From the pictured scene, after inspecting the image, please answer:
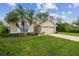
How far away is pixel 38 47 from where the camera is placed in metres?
4.51

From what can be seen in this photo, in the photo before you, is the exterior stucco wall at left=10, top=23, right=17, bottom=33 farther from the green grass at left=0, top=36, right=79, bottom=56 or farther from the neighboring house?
the green grass at left=0, top=36, right=79, bottom=56

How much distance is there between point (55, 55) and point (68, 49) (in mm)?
181

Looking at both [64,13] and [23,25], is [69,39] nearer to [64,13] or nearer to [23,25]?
[64,13]

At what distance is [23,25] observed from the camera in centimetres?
456

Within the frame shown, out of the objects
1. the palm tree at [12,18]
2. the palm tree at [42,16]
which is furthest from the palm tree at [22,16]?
the palm tree at [42,16]

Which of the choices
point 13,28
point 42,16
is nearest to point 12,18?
point 13,28

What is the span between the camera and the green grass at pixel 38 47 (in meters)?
4.46

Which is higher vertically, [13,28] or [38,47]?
[13,28]

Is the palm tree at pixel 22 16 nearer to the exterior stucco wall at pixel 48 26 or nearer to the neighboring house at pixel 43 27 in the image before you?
the neighboring house at pixel 43 27

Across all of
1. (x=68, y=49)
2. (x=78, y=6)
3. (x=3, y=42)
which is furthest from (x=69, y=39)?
(x=3, y=42)

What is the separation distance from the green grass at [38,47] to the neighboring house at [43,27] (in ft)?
0.35

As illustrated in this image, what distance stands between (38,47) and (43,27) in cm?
28

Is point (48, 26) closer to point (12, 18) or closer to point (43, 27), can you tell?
point (43, 27)

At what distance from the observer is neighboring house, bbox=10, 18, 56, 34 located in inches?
179
